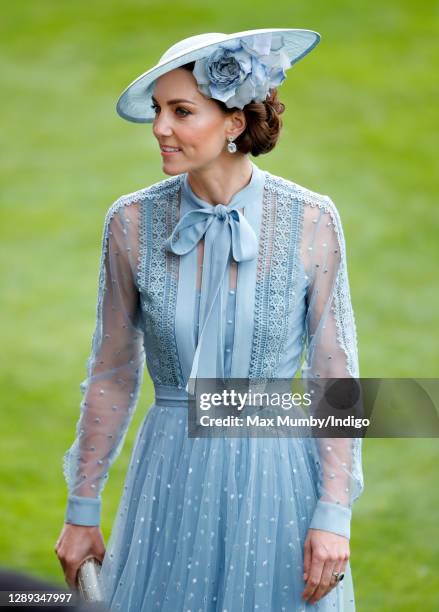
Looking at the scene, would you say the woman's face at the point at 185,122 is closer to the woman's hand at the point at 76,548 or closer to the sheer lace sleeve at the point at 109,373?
the sheer lace sleeve at the point at 109,373

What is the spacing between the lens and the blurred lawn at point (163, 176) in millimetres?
5652

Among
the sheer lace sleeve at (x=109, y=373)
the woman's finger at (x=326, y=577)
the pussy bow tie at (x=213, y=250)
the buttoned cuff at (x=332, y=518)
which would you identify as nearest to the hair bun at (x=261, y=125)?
the pussy bow tie at (x=213, y=250)

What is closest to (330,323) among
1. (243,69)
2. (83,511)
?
(243,69)

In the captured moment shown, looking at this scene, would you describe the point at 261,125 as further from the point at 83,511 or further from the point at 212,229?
the point at 83,511

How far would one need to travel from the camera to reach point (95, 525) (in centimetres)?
276

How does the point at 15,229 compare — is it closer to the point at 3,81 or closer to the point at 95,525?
the point at 3,81

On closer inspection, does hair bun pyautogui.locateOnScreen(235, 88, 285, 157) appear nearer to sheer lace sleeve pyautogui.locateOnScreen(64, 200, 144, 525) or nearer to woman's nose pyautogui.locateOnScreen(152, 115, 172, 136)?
woman's nose pyautogui.locateOnScreen(152, 115, 172, 136)

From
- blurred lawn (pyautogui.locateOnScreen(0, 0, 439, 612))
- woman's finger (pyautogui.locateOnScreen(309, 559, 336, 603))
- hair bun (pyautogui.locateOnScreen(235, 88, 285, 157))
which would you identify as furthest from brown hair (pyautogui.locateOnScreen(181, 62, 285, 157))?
blurred lawn (pyautogui.locateOnScreen(0, 0, 439, 612))

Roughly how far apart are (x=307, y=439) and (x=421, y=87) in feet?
29.4

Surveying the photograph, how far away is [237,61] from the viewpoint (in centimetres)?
254

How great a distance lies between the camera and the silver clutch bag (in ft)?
8.61

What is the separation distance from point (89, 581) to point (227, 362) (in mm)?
543

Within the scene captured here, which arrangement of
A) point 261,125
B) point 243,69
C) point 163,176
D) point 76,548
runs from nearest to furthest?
point 243,69
point 261,125
point 76,548
point 163,176

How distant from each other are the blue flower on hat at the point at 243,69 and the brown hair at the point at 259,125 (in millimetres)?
21
